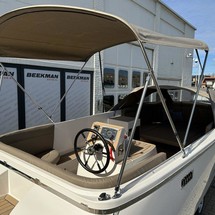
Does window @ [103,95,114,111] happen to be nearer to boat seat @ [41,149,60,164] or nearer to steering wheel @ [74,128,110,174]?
boat seat @ [41,149,60,164]

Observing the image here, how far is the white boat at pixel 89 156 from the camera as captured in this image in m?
1.40

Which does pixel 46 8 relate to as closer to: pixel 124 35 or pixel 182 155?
pixel 124 35

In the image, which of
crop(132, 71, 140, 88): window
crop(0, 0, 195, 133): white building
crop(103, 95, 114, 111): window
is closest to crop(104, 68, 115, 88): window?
crop(0, 0, 195, 133): white building

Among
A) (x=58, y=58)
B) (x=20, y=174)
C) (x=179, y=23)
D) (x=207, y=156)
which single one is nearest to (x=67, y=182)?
(x=20, y=174)

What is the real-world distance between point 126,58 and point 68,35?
6.21m

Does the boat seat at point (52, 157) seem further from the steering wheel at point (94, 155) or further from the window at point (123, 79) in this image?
the window at point (123, 79)

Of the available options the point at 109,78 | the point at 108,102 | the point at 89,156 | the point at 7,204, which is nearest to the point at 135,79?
the point at 109,78

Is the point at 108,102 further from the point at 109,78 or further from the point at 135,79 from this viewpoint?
the point at 135,79

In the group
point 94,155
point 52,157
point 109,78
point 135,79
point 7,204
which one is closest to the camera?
point 7,204

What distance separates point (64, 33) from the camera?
2.32 meters

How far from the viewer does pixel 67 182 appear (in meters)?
1.45

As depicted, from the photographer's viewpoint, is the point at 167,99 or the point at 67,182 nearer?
the point at 67,182

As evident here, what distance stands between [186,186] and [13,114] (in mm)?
4057

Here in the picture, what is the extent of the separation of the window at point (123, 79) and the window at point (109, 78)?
0.44 m
